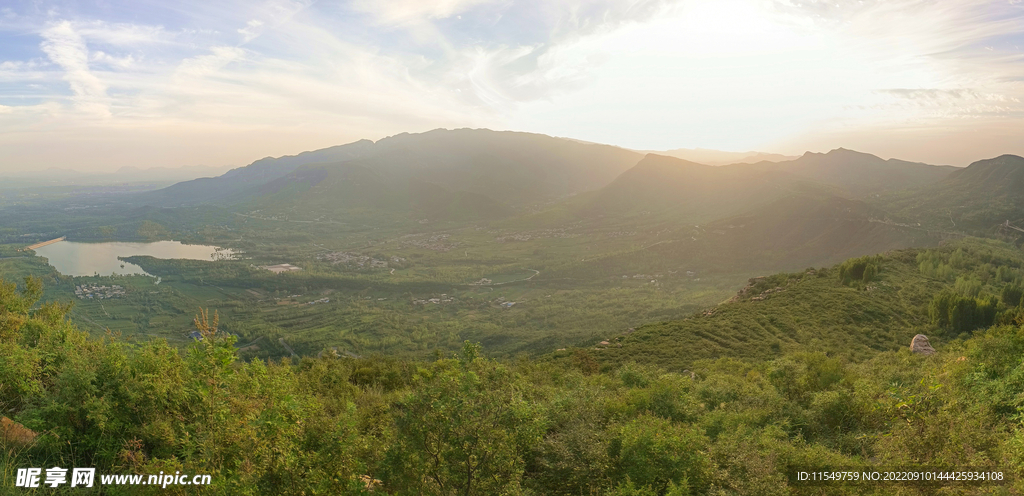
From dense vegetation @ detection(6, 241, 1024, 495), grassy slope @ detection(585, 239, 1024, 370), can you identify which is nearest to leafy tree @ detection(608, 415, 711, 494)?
dense vegetation @ detection(6, 241, 1024, 495)

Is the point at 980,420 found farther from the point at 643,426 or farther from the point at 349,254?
the point at 349,254

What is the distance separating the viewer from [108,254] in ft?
435

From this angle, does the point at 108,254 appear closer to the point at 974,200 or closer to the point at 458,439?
the point at 458,439

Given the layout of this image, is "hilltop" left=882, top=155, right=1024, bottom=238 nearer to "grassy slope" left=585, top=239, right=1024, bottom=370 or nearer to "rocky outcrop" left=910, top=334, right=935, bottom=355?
"grassy slope" left=585, top=239, right=1024, bottom=370

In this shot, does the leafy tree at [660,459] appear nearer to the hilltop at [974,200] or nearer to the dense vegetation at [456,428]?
the dense vegetation at [456,428]

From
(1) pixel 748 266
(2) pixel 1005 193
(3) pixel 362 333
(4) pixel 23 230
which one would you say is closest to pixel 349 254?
(3) pixel 362 333

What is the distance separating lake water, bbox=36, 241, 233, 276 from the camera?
368ft

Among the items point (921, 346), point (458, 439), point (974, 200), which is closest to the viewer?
point (458, 439)

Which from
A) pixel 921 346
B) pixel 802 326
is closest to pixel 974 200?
pixel 802 326

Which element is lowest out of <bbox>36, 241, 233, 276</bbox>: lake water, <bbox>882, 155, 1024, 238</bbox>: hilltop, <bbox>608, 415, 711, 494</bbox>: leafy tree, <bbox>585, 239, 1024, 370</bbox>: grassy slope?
<bbox>36, 241, 233, 276</bbox>: lake water

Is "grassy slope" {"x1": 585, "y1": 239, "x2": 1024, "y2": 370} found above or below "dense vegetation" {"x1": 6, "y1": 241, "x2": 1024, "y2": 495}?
below

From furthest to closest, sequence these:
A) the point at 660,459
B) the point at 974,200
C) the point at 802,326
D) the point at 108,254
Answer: the point at 108,254
the point at 974,200
the point at 802,326
the point at 660,459

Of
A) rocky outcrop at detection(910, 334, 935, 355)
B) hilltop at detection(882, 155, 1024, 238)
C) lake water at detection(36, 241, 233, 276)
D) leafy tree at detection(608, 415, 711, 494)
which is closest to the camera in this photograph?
leafy tree at detection(608, 415, 711, 494)

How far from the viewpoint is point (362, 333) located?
72.1 m
